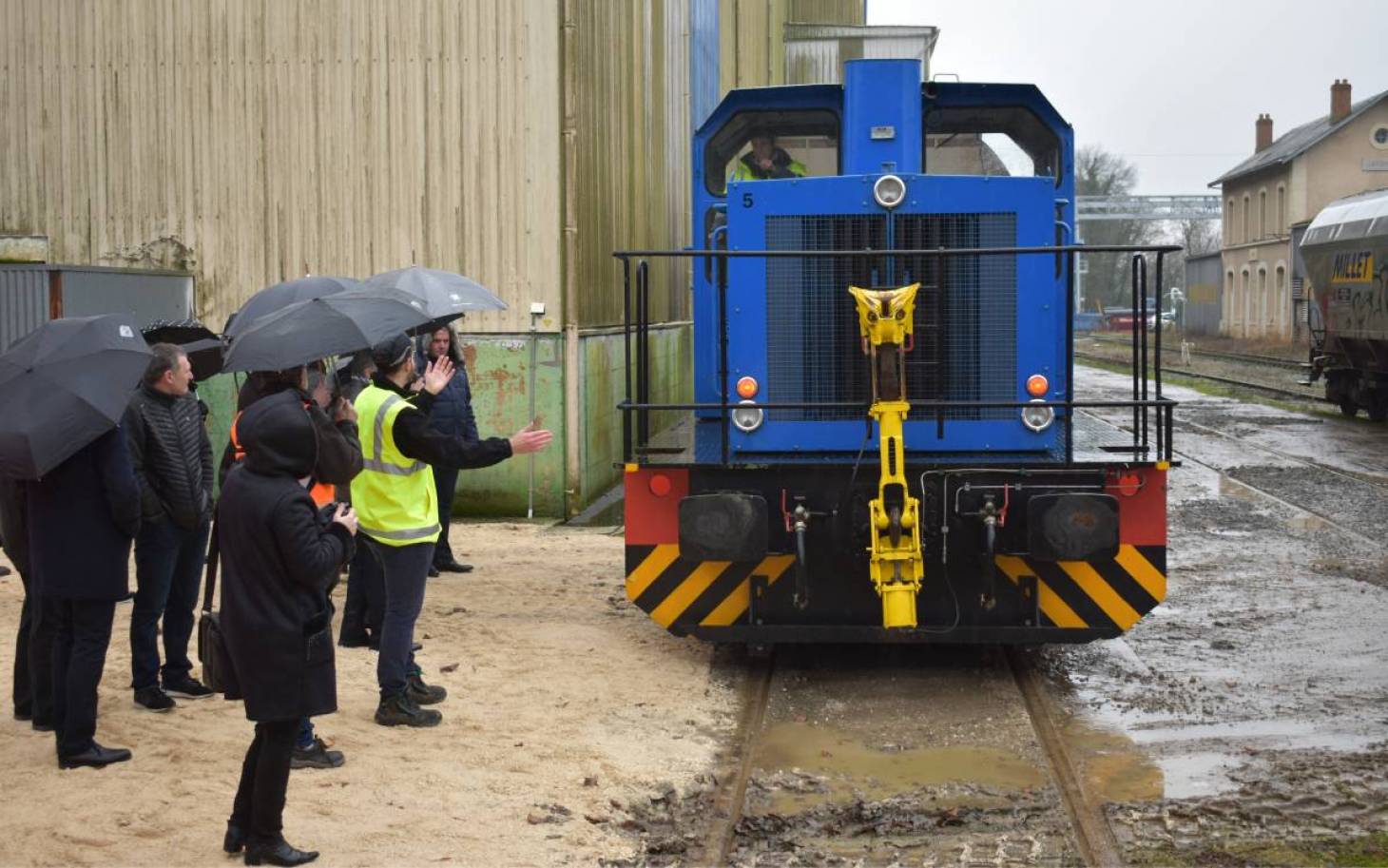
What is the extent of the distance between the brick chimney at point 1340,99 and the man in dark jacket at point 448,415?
50628 mm

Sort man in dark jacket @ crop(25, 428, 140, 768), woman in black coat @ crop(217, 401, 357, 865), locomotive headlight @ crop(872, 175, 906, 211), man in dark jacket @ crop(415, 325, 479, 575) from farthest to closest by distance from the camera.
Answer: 1. man in dark jacket @ crop(415, 325, 479, 575)
2. locomotive headlight @ crop(872, 175, 906, 211)
3. man in dark jacket @ crop(25, 428, 140, 768)
4. woman in black coat @ crop(217, 401, 357, 865)

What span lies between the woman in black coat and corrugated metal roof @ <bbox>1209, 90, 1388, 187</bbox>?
53.3 metres

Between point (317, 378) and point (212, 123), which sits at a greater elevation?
point (212, 123)

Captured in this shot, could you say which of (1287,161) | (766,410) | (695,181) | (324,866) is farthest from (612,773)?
(1287,161)

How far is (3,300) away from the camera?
1306 centimetres

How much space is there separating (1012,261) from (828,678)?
7.74 feet

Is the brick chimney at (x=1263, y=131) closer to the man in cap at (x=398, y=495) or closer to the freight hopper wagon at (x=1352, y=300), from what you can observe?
the freight hopper wagon at (x=1352, y=300)

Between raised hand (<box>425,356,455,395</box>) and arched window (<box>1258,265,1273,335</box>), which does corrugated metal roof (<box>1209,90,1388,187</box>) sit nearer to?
arched window (<box>1258,265,1273,335</box>)

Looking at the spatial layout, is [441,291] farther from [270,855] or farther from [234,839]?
[270,855]

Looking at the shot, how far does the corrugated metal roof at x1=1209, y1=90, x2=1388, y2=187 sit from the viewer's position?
52.3m

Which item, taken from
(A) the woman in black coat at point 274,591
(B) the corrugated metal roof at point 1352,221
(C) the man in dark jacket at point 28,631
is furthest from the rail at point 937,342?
(B) the corrugated metal roof at point 1352,221

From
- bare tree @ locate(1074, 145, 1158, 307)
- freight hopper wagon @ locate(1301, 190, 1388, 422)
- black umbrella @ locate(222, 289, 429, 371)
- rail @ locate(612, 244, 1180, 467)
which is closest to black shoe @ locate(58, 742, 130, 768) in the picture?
black umbrella @ locate(222, 289, 429, 371)

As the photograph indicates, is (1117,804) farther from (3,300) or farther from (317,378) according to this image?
(3,300)

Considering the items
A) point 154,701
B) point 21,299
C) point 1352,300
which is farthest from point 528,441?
point 1352,300
